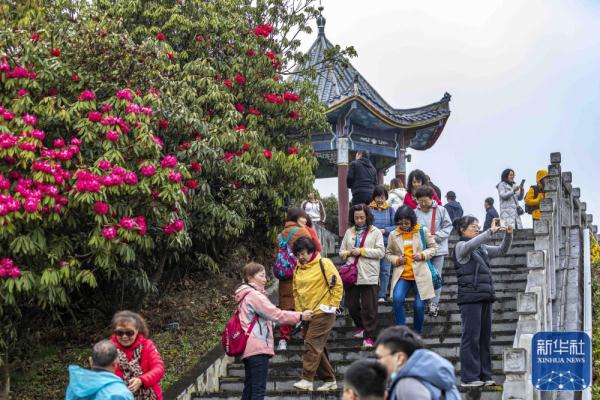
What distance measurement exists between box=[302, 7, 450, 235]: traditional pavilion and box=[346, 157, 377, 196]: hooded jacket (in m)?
7.01

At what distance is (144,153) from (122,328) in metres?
4.04

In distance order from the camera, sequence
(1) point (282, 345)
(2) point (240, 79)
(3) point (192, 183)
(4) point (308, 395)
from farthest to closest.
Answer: (2) point (240, 79)
(3) point (192, 183)
(1) point (282, 345)
(4) point (308, 395)

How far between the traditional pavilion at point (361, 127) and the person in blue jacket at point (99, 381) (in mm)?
14951

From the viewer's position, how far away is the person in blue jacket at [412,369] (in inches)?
185

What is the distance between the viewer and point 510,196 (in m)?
16.8

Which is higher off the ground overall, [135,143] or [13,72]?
[13,72]

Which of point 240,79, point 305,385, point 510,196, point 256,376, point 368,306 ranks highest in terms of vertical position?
point 240,79

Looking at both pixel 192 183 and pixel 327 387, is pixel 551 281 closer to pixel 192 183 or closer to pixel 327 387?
pixel 327 387

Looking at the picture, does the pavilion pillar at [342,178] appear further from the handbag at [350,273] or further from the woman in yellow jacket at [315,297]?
the woman in yellow jacket at [315,297]

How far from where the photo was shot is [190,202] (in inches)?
472

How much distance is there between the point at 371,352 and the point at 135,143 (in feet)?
11.9

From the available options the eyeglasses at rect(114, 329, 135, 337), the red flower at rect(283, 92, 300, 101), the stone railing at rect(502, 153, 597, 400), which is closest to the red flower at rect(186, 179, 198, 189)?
the red flower at rect(283, 92, 300, 101)

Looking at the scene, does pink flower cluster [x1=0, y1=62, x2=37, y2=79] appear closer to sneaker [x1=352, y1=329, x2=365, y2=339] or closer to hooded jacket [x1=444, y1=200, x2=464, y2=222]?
sneaker [x1=352, y1=329, x2=365, y2=339]

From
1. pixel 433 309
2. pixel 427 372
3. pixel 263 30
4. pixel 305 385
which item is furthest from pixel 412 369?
pixel 263 30
